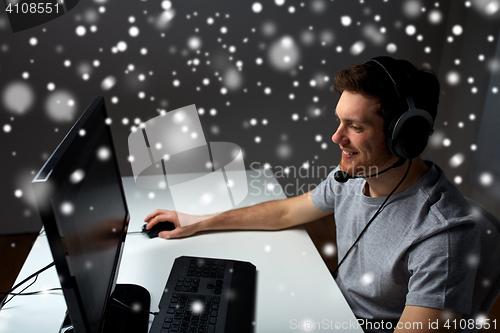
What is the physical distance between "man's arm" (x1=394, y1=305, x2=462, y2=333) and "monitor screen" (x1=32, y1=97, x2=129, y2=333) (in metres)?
0.58

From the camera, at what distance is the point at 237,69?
1.97 metres

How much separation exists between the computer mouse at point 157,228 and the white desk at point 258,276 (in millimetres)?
19

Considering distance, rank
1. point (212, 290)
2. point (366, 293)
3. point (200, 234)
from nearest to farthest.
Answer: point (212, 290), point (366, 293), point (200, 234)

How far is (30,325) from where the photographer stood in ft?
2.46

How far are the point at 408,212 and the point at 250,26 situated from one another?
138 cm

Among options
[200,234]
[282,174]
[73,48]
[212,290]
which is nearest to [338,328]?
[212,290]

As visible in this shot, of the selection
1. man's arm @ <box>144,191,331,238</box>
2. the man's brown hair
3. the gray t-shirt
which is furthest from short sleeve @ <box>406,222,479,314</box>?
man's arm @ <box>144,191,331,238</box>

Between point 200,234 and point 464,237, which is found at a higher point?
point 464,237

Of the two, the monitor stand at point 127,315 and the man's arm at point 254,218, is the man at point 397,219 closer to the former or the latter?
the man's arm at point 254,218

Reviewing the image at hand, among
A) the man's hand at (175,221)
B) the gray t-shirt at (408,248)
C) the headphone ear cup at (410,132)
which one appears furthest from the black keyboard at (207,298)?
the headphone ear cup at (410,132)

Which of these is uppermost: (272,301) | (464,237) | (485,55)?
(485,55)

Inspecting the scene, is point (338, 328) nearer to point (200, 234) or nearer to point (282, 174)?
point (200, 234)

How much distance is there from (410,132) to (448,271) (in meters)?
0.29

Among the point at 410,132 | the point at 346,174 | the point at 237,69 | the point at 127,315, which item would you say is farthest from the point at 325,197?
the point at 237,69
